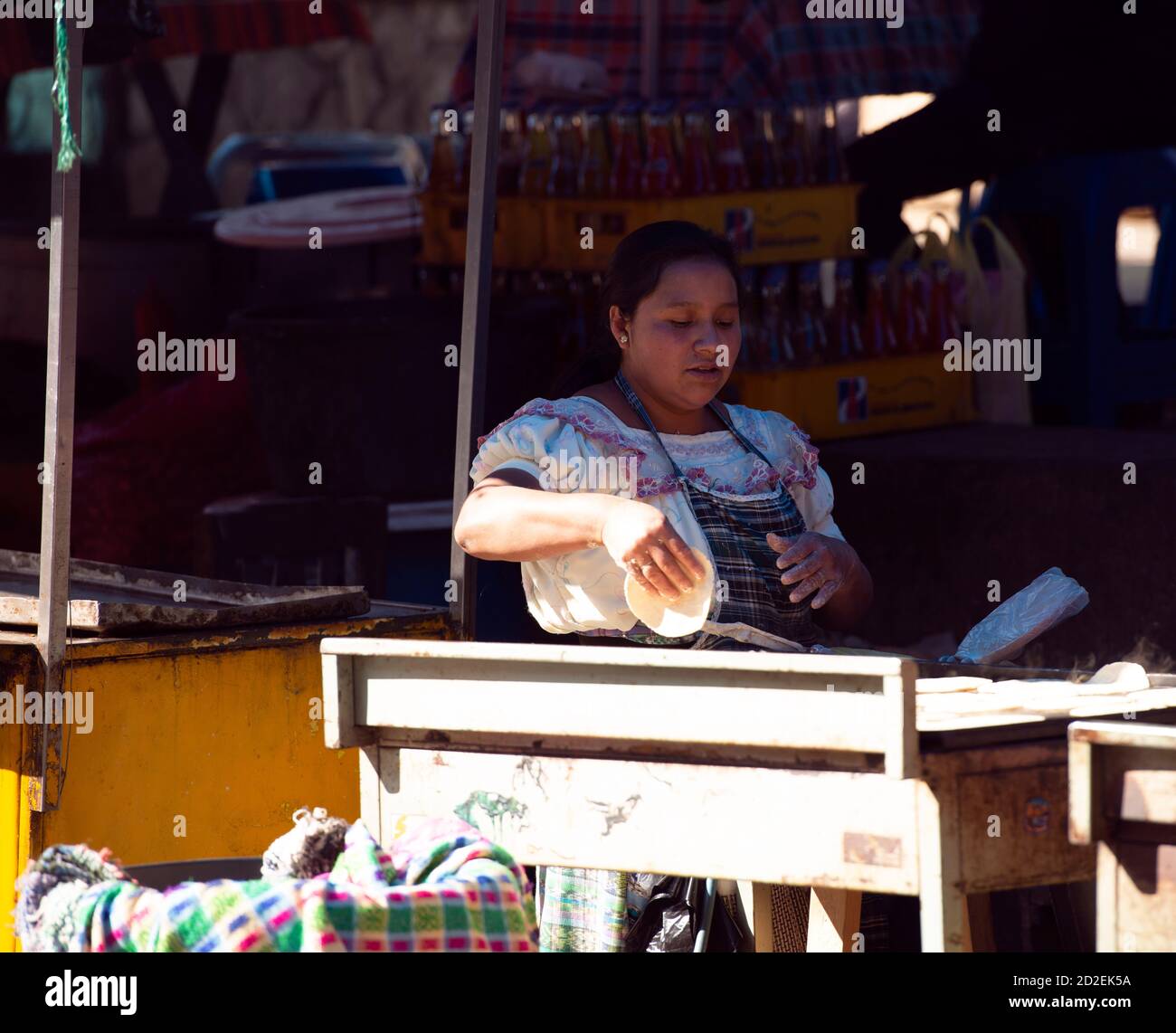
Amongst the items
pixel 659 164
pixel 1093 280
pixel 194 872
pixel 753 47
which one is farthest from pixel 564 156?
pixel 194 872

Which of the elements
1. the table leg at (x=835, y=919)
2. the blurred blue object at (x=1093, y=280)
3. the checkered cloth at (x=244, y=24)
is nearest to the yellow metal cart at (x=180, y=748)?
the table leg at (x=835, y=919)

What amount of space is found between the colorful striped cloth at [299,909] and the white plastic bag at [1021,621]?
A: 46.2 inches

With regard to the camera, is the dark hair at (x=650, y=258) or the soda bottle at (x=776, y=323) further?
the soda bottle at (x=776, y=323)

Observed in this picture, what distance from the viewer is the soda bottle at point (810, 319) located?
5.03 metres

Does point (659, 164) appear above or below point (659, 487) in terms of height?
above

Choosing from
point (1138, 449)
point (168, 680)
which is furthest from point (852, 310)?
point (168, 680)

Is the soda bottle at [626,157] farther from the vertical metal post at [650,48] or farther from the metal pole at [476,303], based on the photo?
the metal pole at [476,303]

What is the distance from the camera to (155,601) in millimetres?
3697

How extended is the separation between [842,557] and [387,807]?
0.92m

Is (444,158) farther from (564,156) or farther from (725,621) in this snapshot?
(725,621)

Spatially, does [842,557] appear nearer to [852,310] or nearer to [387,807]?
[387,807]

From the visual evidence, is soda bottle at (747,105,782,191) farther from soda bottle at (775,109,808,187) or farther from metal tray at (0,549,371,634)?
metal tray at (0,549,371,634)

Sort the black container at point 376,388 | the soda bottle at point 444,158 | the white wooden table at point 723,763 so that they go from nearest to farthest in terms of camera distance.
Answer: the white wooden table at point 723,763
the black container at point 376,388
the soda bottle at point 444,158

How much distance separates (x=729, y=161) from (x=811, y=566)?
2.16 m
